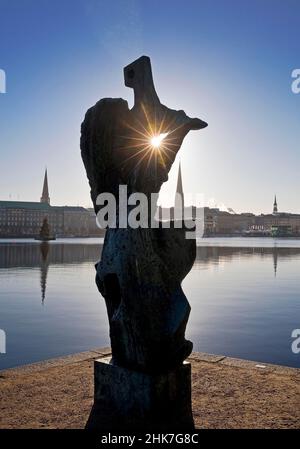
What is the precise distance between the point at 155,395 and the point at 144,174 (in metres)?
2.33

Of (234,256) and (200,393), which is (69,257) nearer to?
(234,256)

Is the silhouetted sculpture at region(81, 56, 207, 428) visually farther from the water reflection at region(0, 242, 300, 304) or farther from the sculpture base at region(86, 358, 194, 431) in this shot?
the water reflection at region(0, 242, 300, 304)

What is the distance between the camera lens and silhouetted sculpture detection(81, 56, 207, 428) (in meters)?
4.88

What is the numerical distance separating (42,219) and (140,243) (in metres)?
161

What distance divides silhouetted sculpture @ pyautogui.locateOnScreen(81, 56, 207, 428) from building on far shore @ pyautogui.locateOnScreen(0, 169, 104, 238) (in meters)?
144

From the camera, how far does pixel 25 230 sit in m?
156

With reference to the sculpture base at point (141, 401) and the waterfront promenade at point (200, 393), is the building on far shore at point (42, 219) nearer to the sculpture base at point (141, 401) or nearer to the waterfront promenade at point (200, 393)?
the waterfront promenade at point (200, 393)

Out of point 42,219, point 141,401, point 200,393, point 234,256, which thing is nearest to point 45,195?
point 42,219

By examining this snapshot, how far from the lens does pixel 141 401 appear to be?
478 centimetres

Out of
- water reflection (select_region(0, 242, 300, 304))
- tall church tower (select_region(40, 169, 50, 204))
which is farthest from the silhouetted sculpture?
tall church tower (select_region(40, 169, 50, 204))

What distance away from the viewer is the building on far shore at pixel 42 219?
506ft

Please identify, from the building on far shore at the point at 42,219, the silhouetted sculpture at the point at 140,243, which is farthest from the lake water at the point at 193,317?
the building on far shore at the point at 42,219

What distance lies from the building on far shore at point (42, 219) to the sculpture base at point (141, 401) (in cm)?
14466

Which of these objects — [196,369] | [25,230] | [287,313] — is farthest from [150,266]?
[25,230]
